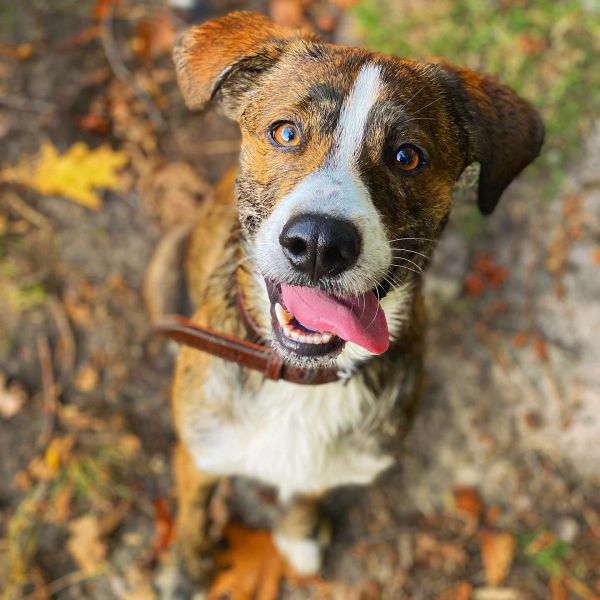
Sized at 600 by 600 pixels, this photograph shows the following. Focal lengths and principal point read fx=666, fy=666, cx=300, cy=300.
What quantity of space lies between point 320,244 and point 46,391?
2928 mm

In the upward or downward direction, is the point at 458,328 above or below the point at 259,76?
below

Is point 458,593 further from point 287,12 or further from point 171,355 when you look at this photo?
point 287,12

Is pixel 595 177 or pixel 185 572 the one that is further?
pixel 595 177

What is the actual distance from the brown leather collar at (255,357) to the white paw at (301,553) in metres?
1.68

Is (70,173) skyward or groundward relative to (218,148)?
groundward

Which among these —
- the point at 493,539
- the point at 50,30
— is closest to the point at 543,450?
the point at 493,539

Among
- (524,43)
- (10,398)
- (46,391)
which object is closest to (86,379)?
(46,391)

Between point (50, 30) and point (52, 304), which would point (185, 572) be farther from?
point (50, 30)

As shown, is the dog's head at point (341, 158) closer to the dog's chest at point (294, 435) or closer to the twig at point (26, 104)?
the dog's chest at point (294, 435)

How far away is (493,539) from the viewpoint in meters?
4.41

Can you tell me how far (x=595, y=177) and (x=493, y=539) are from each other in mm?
2748

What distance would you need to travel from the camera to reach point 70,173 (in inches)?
190

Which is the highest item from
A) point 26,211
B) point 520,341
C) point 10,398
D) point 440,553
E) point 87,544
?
point 520,341

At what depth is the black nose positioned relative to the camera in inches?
84.9
